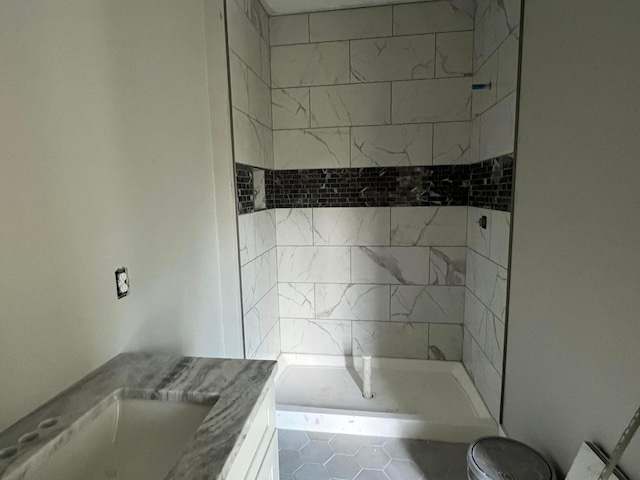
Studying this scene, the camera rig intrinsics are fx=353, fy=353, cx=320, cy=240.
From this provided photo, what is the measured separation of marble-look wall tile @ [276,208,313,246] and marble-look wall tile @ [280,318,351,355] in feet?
2.03

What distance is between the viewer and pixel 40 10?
853mm

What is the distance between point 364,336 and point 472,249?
101 cm

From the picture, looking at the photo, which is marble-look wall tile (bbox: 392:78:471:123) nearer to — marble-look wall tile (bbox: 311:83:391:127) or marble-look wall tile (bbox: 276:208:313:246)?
marble-look wall tile (bbox: 311:83:391:127)

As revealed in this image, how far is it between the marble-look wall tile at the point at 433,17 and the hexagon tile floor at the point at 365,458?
254 cm

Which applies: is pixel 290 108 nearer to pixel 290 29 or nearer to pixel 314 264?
pixel 290 29

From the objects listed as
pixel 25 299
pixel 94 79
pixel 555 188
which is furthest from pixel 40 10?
pixel 555 188

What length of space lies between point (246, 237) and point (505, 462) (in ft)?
5.13

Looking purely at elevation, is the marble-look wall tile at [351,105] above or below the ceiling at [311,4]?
below

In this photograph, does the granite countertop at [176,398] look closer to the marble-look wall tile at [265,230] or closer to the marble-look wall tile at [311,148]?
the marble-look wall tile at [265,230]

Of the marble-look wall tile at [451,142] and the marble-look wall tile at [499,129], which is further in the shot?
the marble-look wall tile at [451,142]

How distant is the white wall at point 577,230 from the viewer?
0.96 meters

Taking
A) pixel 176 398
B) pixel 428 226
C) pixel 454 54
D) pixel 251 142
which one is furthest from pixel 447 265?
pixel 176 398

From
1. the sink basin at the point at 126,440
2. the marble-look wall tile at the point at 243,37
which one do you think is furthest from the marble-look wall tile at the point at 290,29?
the sink basin at the point at 126,440

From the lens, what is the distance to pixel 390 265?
257cm
